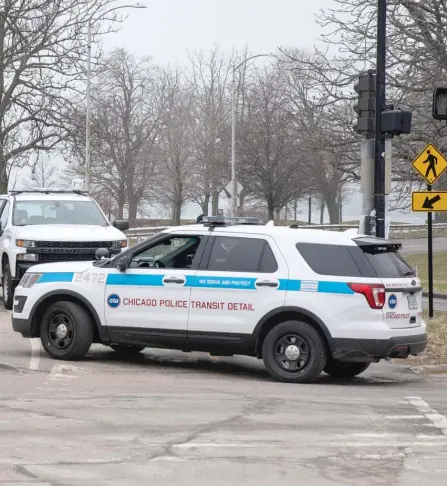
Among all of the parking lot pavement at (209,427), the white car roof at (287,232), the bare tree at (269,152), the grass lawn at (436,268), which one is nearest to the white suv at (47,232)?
the parking lot pavement at (209,427)

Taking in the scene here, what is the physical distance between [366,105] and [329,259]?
5279 millimetres

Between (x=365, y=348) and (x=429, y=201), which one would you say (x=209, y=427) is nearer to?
(x=365, y=348)

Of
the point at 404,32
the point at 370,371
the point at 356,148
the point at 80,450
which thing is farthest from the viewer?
the point at 356,148

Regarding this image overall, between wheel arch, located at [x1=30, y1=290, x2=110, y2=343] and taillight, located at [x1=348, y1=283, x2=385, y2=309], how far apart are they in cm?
301

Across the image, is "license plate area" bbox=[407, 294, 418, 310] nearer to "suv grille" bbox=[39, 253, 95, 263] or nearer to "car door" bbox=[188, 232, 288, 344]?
"car door" bbox=[188, 232, 288, 344]

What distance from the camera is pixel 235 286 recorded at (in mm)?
11086

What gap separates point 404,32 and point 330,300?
19.6 metres

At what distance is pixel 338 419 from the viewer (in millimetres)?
8594

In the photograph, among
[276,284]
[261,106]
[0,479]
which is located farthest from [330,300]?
[261,106]

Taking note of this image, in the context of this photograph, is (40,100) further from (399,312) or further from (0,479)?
(0,479)

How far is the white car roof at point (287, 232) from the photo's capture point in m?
11.1

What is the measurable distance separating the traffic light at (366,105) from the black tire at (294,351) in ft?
18.2

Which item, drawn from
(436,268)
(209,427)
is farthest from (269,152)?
(209,427)

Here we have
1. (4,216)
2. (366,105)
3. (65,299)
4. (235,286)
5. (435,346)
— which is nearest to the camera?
(235,286)
